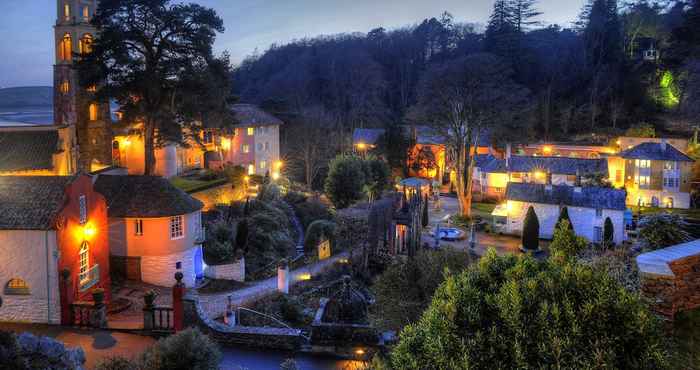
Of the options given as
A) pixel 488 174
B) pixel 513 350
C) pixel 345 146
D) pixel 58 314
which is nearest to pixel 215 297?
pixel 58 314

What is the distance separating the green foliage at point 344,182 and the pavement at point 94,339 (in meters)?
26.9

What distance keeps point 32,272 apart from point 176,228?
673 centimetres

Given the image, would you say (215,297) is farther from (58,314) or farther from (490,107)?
(490,107)

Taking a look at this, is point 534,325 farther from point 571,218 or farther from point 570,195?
point 570,195

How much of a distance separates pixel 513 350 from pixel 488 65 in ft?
113

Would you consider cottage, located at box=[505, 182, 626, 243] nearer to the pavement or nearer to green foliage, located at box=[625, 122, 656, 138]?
green foliage, located at box=[625, 122, 656, 138]

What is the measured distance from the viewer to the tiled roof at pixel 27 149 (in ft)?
92.4

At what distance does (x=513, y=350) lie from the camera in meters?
6.21

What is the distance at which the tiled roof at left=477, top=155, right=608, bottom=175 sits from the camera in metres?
46.2

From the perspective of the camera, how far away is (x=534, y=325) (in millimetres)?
6184

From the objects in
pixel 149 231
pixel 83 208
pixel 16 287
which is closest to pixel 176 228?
pixel 149 231

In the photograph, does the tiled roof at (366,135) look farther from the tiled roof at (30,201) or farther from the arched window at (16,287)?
the arched window at (16,287)

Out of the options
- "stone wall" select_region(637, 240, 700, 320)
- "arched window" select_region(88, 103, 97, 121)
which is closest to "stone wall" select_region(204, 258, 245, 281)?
"arched window" select_region(88, 103, 97, 121)

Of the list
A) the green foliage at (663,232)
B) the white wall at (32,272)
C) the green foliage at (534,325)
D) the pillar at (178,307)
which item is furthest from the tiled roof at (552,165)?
the green foliage at (534,325)
